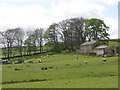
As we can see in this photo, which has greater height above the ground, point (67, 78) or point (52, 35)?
point (52, 35)

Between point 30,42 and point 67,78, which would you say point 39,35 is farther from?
point 67,78

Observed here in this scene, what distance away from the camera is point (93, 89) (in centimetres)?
2211

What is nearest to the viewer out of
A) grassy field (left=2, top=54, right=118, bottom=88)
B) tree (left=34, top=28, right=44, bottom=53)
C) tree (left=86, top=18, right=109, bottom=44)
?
grassy field (left=2, top=54, right=118, bottom=88)

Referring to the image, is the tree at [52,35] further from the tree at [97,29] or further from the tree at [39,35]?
the tree at [97,29]

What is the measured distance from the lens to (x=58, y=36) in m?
126

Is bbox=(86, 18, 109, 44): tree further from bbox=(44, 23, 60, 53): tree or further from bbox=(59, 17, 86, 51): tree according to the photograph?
bbox=(44, 23, 60, 53): tree

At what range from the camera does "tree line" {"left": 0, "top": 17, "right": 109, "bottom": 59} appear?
111 meters

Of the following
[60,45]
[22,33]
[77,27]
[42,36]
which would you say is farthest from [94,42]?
[22,33]

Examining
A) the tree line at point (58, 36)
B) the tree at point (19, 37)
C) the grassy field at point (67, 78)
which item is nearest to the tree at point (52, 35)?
the tree line at point (58, 36)

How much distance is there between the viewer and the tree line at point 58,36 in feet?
366

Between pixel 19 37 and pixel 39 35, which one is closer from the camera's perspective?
pixel 19 37

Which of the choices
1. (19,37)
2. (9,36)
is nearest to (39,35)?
(19,37)

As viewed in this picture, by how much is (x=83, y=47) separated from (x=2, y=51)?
163 ft

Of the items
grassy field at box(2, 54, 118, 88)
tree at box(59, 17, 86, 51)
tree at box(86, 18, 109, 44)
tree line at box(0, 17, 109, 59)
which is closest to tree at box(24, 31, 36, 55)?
tree line at box(0, 17, 109, 59)
